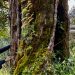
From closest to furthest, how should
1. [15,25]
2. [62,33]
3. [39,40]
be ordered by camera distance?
[39,40]
[15,25]
[62,33]

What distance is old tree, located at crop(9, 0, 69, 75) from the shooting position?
4605 mm

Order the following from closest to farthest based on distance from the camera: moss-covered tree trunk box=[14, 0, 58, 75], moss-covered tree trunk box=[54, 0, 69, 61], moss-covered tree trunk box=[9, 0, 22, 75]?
1. moss-covered tree trunk box=[14, 0, 58, 75]
2. moss-covered tree trunk box=[9, 0, 22, 75]
3. moss-covered tree trunk box=[54, 0, 69, 61]

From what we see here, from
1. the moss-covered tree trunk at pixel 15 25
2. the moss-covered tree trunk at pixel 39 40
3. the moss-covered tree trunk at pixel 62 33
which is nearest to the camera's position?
the moss-covered tree trunk at pixel 39 40

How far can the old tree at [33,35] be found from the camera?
15.1 ft

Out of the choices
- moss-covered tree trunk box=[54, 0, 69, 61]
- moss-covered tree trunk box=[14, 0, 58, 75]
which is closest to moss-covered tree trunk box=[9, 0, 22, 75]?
moss-covered tree trunk box=[14, 0, 58, 75]

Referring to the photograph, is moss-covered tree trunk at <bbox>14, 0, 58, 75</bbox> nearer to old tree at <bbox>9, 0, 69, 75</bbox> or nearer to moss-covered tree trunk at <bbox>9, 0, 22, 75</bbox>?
old tree at <bbox>9, 0, 69, 75</bbox>

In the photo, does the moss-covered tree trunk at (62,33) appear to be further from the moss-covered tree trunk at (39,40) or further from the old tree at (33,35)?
the moss-covered tree trunk at (39,40)

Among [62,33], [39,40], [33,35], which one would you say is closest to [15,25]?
[33,35]

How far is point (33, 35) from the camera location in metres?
4.71

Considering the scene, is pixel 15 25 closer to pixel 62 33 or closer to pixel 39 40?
pixel 39 40

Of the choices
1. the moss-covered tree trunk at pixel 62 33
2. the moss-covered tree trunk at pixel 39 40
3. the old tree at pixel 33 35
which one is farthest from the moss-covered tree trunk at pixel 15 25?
the moss-covered tree trunk at pixel 62 33

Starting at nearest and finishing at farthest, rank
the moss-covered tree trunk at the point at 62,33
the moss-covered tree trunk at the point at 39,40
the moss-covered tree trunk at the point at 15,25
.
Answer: the moss-covered tree trunk at the point at 39,40, the moss-covered tree trunk at the point at 15,25, the moss-covered tree trunk at the point at 62,33

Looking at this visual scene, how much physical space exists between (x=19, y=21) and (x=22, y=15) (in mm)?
142

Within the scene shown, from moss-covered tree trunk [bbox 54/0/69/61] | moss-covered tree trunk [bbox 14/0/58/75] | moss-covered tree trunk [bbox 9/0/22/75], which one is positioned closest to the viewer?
moss-covered tree trunk [bbox 14/0/58/75]
